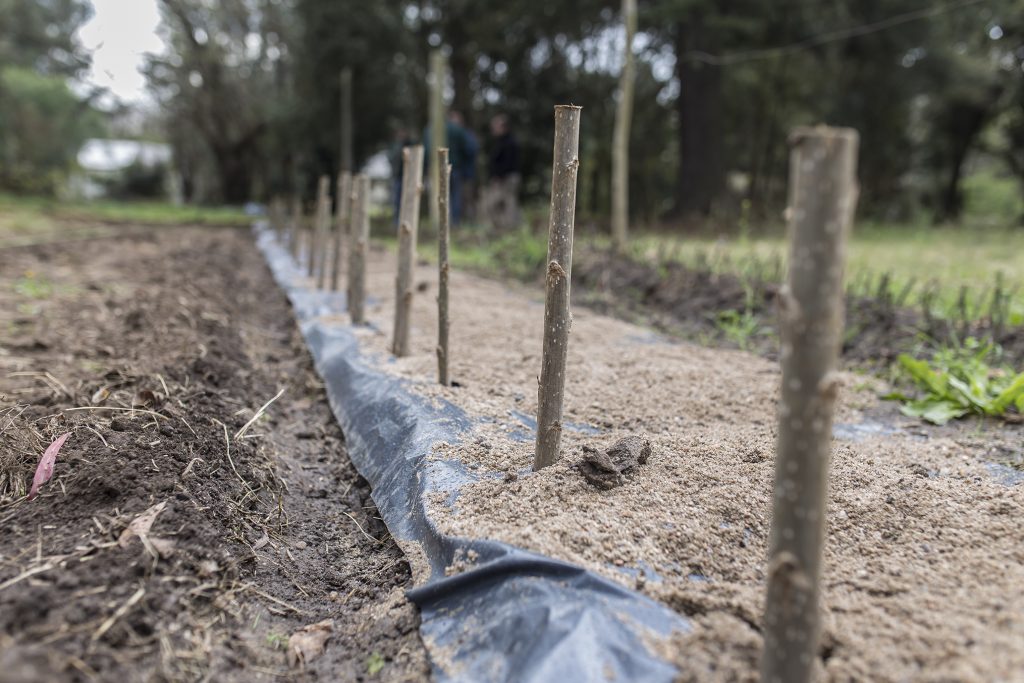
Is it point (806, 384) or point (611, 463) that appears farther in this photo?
point (611, 463)

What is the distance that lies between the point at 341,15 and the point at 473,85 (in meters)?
2.73

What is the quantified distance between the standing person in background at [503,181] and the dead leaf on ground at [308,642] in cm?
862

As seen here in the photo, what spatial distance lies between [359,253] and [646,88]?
12909 millimetres

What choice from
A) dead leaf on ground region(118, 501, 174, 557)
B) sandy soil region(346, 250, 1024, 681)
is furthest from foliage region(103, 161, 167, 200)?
dead leaf on ground region(118, 501, 174, 557)

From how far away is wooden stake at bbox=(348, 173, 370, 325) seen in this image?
417 centimetres

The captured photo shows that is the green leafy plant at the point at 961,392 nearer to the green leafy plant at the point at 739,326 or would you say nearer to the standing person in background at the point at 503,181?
the green leafy plant at the point at 739,326

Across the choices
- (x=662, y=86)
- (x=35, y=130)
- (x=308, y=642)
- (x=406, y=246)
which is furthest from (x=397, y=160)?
(x=35, y=130)

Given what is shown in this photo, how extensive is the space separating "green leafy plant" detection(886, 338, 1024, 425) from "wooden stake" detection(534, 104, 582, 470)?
1.70 m

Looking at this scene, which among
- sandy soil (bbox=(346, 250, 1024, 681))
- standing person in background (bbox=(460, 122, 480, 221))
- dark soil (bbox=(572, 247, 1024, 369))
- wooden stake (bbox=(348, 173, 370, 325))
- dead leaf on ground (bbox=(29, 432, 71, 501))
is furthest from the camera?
standing person in background (bbox=(460, 122, 480, 221))

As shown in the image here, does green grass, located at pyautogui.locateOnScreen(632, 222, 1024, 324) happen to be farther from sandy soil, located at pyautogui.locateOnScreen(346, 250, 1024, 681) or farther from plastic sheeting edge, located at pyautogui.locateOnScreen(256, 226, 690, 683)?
plastic sheeting edge, located at pyautogui.locateOnScreen(256, 226, 690, 683)

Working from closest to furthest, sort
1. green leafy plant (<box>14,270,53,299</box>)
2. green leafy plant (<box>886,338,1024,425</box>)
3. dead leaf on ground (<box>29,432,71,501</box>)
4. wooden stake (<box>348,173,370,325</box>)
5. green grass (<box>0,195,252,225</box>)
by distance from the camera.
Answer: dead leaf on ground (<box>29,432,71,501</box>) < green leafy plant (<box>886,338,1024,425</box>) < wooden stake (<box>348,173,370,325</box>) < green leafy plant (<box>14,270,53,299</box>) < green grass (<box>0,195,252,225</box>)

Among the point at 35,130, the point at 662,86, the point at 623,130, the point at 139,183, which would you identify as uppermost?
the point at 662,86

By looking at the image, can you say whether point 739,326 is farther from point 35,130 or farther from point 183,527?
point 35,130

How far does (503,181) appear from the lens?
35.8 feet
